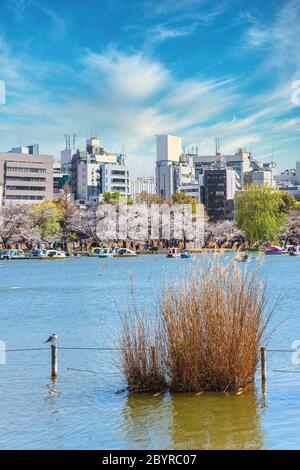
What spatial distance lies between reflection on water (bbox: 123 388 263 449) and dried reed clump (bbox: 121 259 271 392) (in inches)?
15.1

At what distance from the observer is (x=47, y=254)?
103812 mm

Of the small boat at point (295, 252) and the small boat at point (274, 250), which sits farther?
the small boat at point (274, 250)

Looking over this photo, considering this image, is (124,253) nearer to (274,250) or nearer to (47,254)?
(47,254)

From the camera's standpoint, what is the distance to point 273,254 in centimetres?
10288

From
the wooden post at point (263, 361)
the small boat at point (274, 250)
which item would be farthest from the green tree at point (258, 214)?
the wooden post at point (263, 361)

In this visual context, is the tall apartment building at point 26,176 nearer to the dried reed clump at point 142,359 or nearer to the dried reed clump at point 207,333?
the dried reed clump at point 142,359

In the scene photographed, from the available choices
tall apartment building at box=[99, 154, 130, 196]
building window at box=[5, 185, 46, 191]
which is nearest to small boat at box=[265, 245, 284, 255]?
building window at box=[5, 185, 46, 191]

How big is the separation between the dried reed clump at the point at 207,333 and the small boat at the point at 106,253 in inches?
3465

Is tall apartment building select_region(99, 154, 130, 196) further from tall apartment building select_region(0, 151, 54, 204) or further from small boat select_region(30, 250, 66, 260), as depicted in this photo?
small boat select_region(30, 250, 66, 260)

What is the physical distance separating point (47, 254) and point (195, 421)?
9069 centimetres

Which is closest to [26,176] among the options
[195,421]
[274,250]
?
[274,250]

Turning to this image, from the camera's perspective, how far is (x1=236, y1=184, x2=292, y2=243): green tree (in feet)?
336

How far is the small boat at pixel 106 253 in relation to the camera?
103750mm
